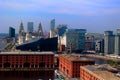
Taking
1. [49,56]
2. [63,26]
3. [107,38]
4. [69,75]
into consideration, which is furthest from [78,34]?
[69,75]

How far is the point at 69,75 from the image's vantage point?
46438 millimetres

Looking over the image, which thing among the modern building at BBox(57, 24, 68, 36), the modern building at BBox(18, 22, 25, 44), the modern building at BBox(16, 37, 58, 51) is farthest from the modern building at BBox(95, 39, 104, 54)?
the modern building at BBox(57, 24, 68, 36)

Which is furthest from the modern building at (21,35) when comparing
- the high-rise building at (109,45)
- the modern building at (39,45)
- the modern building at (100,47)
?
the modern building at (39,45)

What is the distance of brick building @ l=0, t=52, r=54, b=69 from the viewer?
57688mm

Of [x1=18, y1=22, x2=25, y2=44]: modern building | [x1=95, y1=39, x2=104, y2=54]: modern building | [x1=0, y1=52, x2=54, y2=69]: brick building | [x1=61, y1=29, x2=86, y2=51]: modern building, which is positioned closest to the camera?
[x1=0, y1=52, x2=54, y2=69]: brick building

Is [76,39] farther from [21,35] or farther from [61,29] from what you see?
[61,29]

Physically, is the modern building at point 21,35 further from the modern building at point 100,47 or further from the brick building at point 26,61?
the brick building at point 26,61

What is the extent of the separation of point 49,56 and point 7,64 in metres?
6.87

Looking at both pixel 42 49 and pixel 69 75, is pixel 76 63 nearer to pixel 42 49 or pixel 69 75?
pixel 69 75

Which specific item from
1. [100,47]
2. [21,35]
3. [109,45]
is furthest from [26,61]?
[21,35]

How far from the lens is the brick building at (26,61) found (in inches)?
2271

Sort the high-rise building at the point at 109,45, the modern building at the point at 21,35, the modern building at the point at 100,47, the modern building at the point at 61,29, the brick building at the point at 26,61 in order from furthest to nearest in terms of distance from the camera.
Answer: the modern building at the point at 61,29 → the modern building at the point at 21,35 → the modern building at the point at 100,47 → the high-rise building at the point at 109,45 → the brick building at the point at 26,61

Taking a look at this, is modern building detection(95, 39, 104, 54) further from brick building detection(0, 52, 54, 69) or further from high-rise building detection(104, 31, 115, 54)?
brick building detection(0, 52, 54, 69)

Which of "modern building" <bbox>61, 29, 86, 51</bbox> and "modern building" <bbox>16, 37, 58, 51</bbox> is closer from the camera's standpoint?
"modern building" <bbox>16, 37, 58, 51</bbox>
